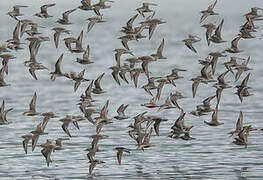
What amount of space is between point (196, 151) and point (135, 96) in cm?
1453

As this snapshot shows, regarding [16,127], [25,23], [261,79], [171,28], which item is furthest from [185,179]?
[171,28]

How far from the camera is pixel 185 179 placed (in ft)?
93.5

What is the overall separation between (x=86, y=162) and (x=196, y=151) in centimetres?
411

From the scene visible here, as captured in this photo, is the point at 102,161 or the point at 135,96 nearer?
the point at 102,161

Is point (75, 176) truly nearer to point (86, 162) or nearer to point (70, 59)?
point (86, 162)

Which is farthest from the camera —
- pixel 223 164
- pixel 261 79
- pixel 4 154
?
pixel 261 79

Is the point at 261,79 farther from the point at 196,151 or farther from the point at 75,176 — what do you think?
the point at 75,176

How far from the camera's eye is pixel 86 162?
30.9 meters

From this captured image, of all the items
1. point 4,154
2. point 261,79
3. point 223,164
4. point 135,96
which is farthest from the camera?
point 261,79

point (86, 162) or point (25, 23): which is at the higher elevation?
point (25, 23)

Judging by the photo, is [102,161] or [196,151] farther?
[196,151]

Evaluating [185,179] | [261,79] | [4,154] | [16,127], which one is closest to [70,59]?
[261,79]

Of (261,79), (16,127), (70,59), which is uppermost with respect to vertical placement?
(16,127)

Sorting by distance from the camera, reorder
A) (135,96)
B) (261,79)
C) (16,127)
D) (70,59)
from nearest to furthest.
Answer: (16,127), (135,96), (261,79), (70,59)
